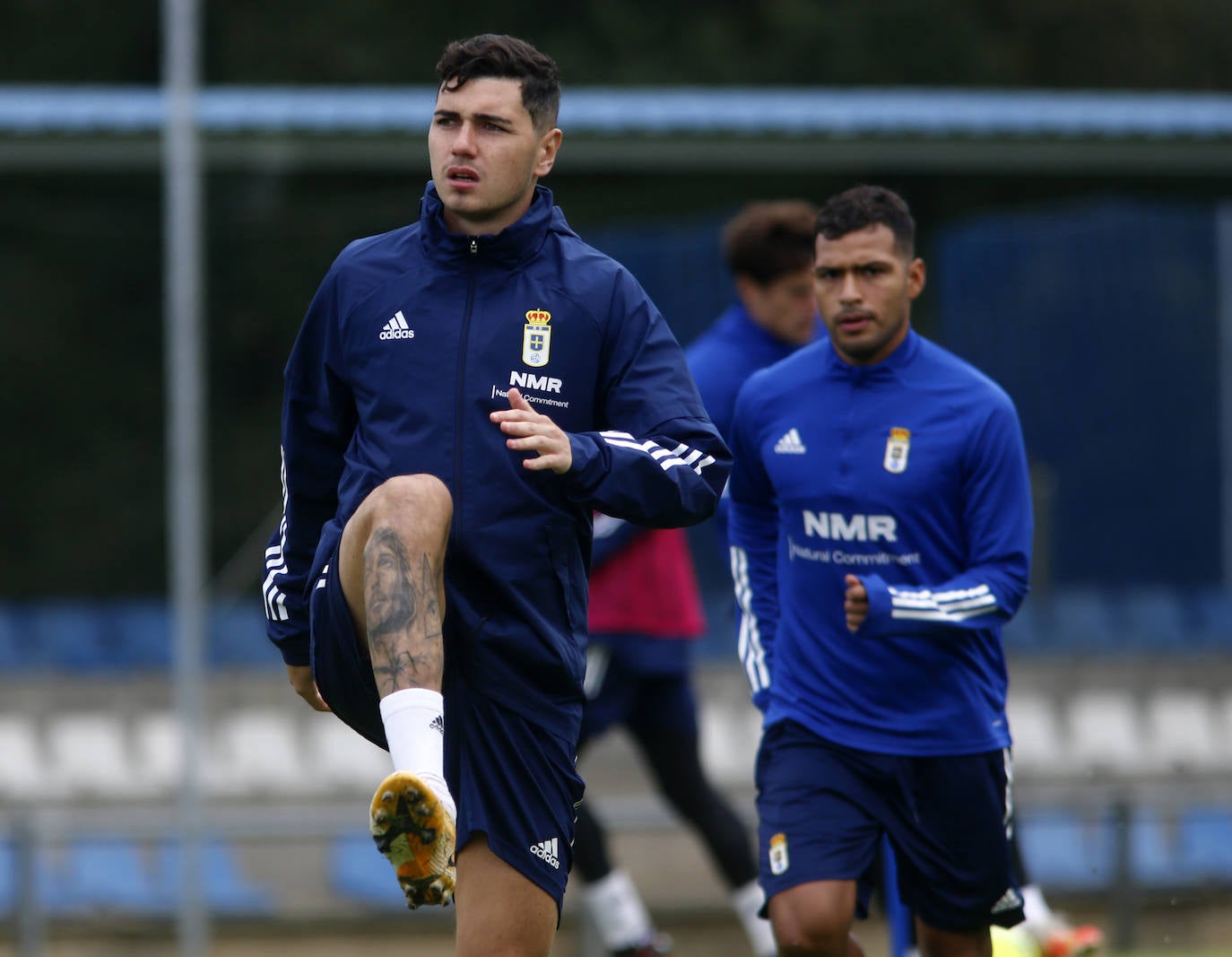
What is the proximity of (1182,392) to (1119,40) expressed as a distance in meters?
6.48

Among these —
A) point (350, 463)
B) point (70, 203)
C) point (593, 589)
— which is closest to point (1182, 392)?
point (70, 203)

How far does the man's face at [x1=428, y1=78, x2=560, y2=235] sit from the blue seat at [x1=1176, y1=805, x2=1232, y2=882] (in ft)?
19.9

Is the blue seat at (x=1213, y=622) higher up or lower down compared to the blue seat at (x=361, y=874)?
higher up

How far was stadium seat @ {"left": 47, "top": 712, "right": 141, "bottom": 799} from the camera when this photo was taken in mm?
12328

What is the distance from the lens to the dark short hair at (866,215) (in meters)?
4.84

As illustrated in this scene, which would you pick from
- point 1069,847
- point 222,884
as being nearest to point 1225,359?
point 1069,847

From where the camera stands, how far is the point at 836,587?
15.8ft

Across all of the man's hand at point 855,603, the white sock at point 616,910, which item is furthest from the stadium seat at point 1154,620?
the man's hand at point 855,603

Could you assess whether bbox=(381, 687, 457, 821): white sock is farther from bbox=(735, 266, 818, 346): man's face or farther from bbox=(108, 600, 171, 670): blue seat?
bbox=(108, 600, 171, 670): blue seat

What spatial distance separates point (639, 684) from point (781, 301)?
1.53 meters

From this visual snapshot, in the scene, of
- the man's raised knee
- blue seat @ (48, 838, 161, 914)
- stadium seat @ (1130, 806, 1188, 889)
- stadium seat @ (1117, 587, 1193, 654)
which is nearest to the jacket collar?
the man's raised knee

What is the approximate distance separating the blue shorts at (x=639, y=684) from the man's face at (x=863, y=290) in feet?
6.87

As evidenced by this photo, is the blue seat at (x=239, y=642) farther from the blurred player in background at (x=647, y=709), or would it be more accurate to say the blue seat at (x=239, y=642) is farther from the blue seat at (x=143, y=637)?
the blurred player in background at (x=647, y=709)

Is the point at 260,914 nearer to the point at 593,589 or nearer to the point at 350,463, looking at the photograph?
the point at 593,589
